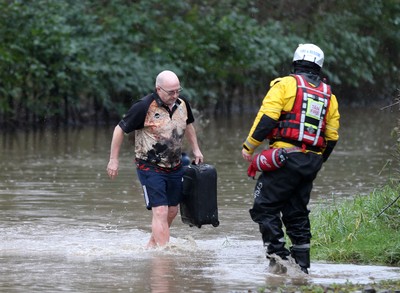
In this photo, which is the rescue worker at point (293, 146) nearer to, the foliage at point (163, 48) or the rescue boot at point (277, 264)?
the rescue boot at point (277, 264)

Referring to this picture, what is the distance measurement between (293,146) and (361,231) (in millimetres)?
1832

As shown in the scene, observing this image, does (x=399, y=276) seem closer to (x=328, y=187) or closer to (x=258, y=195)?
(x=258, y=195)

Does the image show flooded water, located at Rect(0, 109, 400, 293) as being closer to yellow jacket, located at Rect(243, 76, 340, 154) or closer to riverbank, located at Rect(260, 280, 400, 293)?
riverbank, located at Rect(260, 280, 400, 293)

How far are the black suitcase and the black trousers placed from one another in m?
1.25

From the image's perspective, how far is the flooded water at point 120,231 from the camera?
913cm

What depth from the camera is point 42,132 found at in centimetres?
2833

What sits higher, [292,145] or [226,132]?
[292,145]

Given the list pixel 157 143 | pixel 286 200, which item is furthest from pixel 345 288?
pixel 157 143

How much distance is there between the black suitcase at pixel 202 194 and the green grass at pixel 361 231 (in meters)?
1.00

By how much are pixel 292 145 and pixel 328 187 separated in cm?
727

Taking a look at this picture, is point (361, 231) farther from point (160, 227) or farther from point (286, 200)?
point (160, 227)

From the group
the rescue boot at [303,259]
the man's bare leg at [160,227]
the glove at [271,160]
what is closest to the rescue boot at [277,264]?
the rescue boot at [303,259]

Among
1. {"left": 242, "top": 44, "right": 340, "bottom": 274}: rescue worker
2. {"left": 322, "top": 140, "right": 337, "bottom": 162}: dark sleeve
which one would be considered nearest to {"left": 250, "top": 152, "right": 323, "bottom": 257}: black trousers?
{"left": 242, "top": 44, "right": 340, "bottom": 274}: rescue worker

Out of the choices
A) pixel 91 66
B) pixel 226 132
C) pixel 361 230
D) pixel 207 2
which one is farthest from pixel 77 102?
pixel 361 230
